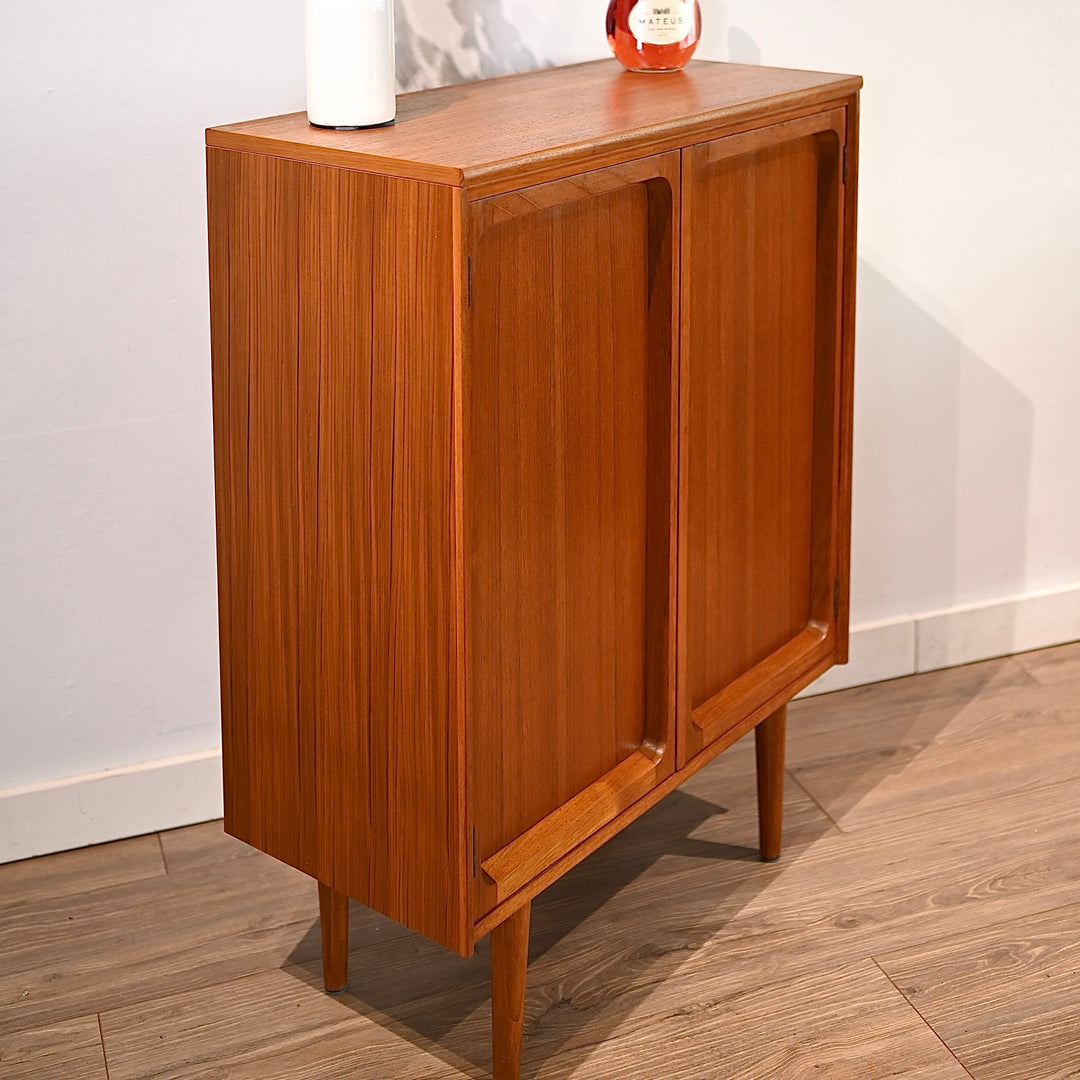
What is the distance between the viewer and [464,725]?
1317mm

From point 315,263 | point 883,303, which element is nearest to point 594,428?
point 315,263

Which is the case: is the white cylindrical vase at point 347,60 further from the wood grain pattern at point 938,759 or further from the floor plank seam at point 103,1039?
the wood grain pattern at point 938,759

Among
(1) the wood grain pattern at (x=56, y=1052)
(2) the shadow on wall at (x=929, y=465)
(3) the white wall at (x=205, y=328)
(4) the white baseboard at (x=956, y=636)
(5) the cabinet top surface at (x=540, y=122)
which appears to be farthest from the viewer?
(4) the white baseboard at (x=956, y=636)

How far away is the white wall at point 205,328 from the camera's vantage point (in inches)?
69.2

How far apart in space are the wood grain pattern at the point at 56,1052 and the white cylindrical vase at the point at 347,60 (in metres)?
1.10

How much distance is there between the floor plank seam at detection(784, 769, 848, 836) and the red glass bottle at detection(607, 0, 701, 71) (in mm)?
1099

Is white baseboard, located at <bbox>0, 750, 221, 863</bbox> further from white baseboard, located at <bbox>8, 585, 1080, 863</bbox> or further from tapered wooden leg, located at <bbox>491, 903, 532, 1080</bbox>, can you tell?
tapered wooden leg, located at <bbox>491, 903, 532, 1080</bbox>

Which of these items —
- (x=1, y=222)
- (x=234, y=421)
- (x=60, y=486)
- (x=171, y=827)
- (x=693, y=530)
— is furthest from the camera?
(x=171, y=827)

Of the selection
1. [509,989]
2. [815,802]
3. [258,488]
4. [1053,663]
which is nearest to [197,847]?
[509,989]

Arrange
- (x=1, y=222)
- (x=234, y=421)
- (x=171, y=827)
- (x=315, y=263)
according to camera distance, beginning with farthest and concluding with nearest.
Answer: (x=171, y=827)
(x=1, y=222)
(x=234, y=421)
(x=315, y=263)

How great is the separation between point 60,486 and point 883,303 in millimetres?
1316

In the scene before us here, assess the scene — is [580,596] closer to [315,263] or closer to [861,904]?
[315,263]

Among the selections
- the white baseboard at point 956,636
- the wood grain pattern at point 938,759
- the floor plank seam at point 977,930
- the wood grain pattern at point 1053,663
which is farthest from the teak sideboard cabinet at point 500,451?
the wood grain pattern at point 1053,663

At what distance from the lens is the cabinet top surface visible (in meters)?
1.23
